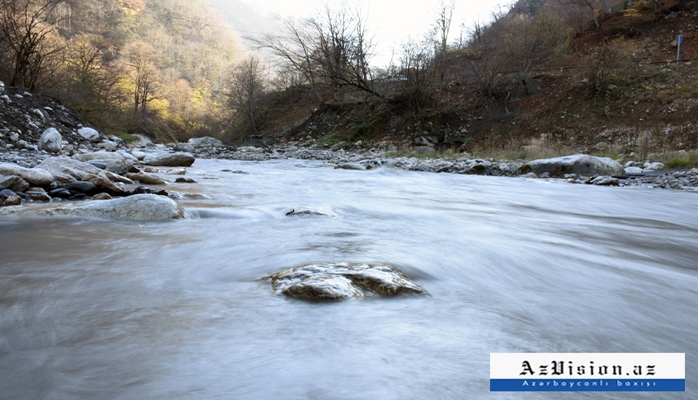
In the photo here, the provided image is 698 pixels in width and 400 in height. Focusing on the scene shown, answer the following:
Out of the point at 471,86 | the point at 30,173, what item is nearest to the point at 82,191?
the point at 30,173

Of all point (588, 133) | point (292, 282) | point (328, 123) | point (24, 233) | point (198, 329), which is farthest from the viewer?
point (328, 123)

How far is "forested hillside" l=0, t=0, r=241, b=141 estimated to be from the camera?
44.0ft

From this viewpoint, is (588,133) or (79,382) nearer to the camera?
(79,382)

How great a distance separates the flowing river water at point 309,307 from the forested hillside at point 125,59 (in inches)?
539

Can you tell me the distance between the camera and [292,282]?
195 centimetres

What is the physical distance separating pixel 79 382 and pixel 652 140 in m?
13.4

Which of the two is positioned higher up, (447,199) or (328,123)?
(328,123)

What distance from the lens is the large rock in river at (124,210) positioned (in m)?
3.38

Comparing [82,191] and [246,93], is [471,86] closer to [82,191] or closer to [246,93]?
[246,93]

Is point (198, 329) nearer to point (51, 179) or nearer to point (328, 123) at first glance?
point (51, 179)

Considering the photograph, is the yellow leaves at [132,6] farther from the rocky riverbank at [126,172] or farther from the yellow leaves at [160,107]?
the rocky riverbank at [126,172]

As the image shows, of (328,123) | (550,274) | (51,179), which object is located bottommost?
(550,274)

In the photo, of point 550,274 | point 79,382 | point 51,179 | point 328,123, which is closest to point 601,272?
point 550,274

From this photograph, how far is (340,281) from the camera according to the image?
1.90 meters
